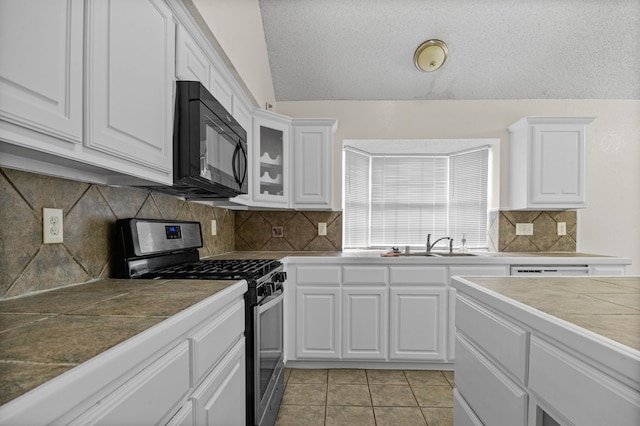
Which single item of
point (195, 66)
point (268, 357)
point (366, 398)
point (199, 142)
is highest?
point (195, 66)

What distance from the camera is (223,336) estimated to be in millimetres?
1125

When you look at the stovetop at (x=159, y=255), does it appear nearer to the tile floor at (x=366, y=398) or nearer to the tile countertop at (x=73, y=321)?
the tile countertop at (x=73, y=321)

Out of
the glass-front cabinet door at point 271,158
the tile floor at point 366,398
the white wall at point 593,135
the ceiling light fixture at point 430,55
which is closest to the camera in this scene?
the tile floor at point 366,398

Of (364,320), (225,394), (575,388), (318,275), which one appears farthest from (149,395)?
(364,320)

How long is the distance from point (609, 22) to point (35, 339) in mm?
4050

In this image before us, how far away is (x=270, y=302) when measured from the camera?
5.74ft

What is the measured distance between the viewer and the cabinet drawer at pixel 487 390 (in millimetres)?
908

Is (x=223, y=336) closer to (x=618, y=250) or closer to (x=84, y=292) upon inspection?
(x=84, y=292)

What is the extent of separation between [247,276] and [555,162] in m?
2.83

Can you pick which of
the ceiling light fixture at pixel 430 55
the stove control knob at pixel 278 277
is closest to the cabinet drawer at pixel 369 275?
the stove control knob at pixel 278 277

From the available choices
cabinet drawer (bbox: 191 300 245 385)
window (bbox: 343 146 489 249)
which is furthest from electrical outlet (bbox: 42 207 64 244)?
window (bbox: 343 146 489 249)

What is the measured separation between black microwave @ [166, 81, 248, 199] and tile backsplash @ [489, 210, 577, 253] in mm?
2669

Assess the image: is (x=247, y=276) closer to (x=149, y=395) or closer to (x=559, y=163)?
(x=149, y=395)

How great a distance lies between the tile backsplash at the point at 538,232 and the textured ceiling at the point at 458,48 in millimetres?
1133
